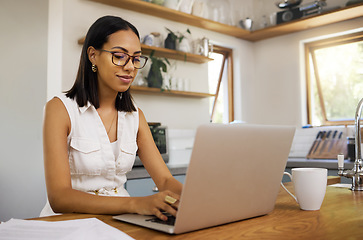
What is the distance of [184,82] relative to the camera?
3.64m

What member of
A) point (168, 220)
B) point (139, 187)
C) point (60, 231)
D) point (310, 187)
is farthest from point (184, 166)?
point (60, 231)

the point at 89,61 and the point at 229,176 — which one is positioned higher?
the point at 89,61

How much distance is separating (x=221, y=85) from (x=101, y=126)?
3219 millimetres

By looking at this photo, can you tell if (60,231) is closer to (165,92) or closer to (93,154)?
(93,154)

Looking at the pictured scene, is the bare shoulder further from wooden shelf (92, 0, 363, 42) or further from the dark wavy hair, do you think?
wooden shelf (92, 0, 363, 42)

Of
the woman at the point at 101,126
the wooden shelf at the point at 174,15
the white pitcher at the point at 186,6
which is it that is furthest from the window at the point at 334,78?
the woman at the point at 101,126

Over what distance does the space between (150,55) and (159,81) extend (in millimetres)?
258

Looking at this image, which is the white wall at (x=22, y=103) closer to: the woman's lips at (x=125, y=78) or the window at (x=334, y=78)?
the woman's lips at (x=125, y=78)

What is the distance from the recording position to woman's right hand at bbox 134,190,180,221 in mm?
809

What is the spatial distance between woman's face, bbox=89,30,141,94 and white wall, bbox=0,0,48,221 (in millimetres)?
1663

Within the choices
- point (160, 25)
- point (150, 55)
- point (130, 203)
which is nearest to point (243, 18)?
point (160, 25)

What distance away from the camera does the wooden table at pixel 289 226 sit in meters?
0.71

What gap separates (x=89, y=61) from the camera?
1432 mm

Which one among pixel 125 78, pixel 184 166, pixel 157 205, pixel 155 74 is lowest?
pixel 184 166
